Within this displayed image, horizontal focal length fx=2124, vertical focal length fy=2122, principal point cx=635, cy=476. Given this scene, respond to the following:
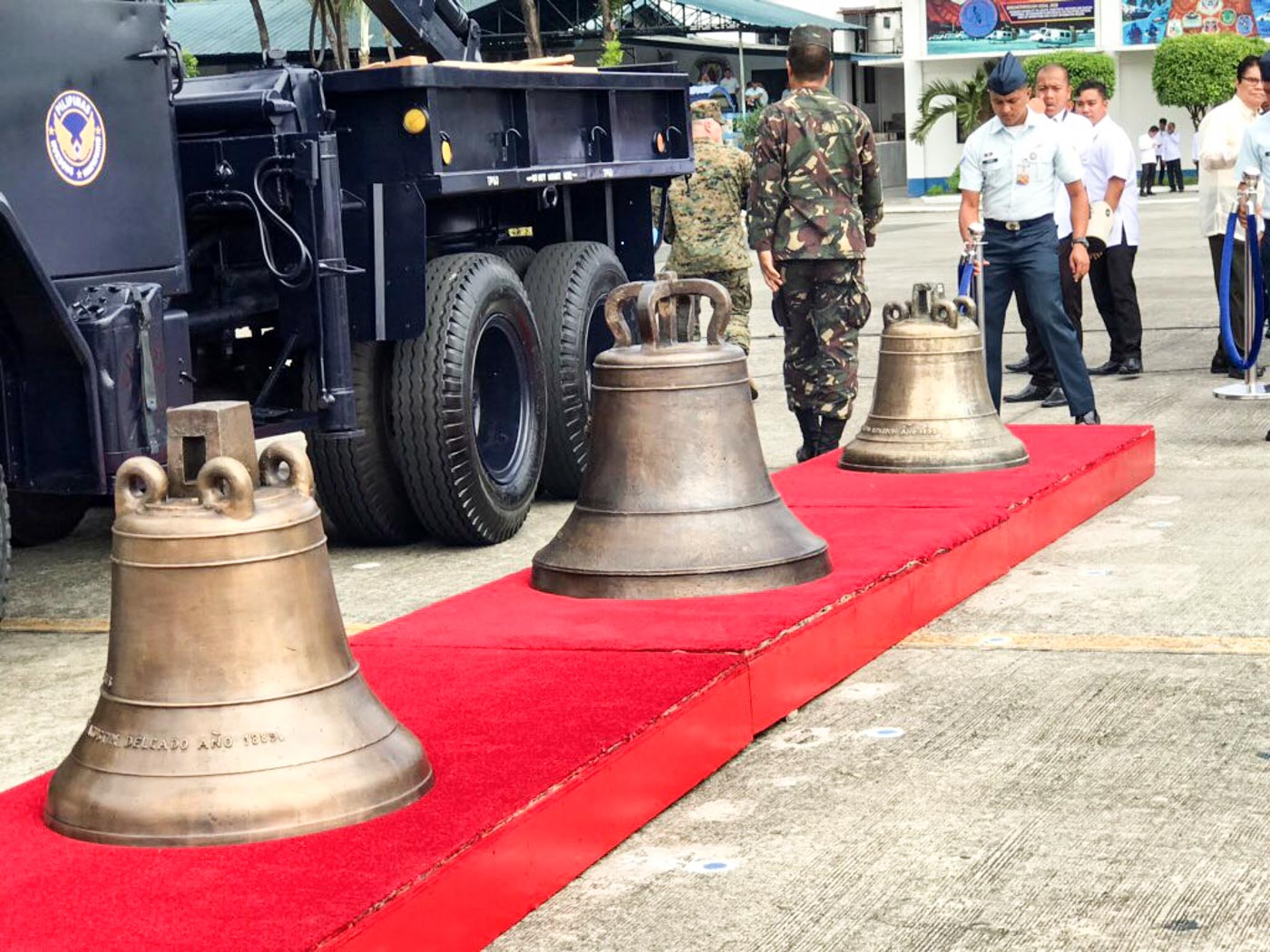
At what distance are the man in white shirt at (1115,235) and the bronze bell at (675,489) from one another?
20.9 ft

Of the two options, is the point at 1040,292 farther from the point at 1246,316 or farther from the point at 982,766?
the point at 982,766

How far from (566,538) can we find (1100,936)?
8.80ft

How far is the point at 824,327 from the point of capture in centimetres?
907

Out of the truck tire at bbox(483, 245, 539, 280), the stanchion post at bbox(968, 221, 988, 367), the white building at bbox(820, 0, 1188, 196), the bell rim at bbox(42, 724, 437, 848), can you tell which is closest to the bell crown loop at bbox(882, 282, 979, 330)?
the stanchion post at bbox(968, 221, 988, 367)

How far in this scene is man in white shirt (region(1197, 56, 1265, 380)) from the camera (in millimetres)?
11688

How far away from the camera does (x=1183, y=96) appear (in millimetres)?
49031

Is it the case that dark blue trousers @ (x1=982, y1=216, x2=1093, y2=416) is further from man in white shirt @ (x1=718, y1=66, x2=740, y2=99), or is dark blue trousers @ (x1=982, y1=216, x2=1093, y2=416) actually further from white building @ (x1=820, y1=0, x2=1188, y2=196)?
white building @ (x1=820, y1=0, x2=1188, y2=196)

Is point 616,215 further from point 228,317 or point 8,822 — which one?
point 8,822

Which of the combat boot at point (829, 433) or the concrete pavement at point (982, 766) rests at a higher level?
the combat boot at point (829, 433)

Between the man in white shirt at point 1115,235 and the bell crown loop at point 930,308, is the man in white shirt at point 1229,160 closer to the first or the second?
the man in white shirt at point 1115,235

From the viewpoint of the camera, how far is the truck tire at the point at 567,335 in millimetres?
8578

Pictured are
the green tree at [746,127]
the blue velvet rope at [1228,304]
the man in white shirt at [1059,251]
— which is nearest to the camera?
the blue velvet rope at [1228,304]

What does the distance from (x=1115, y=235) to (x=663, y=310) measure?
22.1 ft

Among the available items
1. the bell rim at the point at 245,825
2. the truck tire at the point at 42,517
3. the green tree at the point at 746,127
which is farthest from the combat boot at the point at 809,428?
the green tree at the point at 746,127
